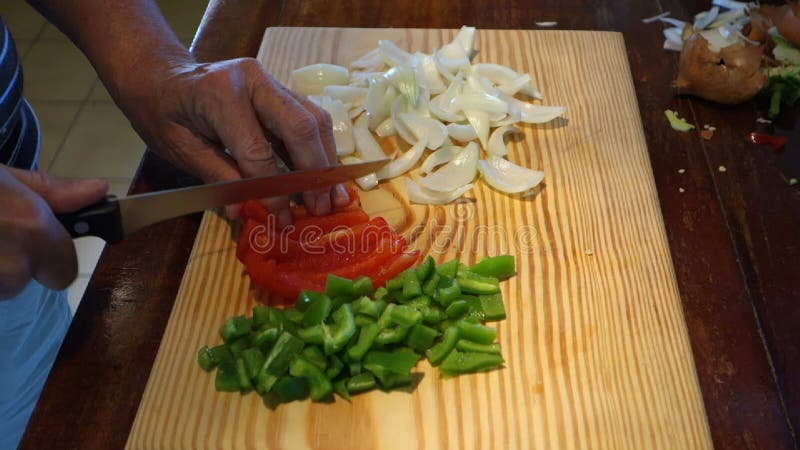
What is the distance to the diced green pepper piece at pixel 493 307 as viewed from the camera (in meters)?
1.69

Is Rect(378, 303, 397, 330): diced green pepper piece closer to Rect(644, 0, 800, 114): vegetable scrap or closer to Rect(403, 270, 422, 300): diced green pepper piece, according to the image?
Rect(403, 270, 422, 300): diced green pepper piece

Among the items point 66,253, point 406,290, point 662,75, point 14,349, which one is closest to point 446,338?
point 406,290

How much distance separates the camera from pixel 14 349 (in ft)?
6.35

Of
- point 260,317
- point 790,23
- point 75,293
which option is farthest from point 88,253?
point 790,23

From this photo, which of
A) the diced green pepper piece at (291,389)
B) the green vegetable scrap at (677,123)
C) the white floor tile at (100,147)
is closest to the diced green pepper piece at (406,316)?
the diced green pepper piece at (291,389)

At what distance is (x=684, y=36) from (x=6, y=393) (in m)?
2.46

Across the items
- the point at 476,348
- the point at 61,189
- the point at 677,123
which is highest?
the point at 61,189

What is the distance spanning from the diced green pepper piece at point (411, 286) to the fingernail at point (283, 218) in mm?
365

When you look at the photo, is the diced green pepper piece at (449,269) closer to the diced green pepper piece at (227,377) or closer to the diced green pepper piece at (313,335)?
the diced green pepper piece at (313,335)

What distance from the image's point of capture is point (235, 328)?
1609 mm

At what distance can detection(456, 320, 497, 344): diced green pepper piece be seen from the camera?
5.31 ft

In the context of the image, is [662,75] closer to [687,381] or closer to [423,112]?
[423,112]

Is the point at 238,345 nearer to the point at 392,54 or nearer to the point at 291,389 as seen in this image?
the point at 291,389

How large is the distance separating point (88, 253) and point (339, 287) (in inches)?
88.4
